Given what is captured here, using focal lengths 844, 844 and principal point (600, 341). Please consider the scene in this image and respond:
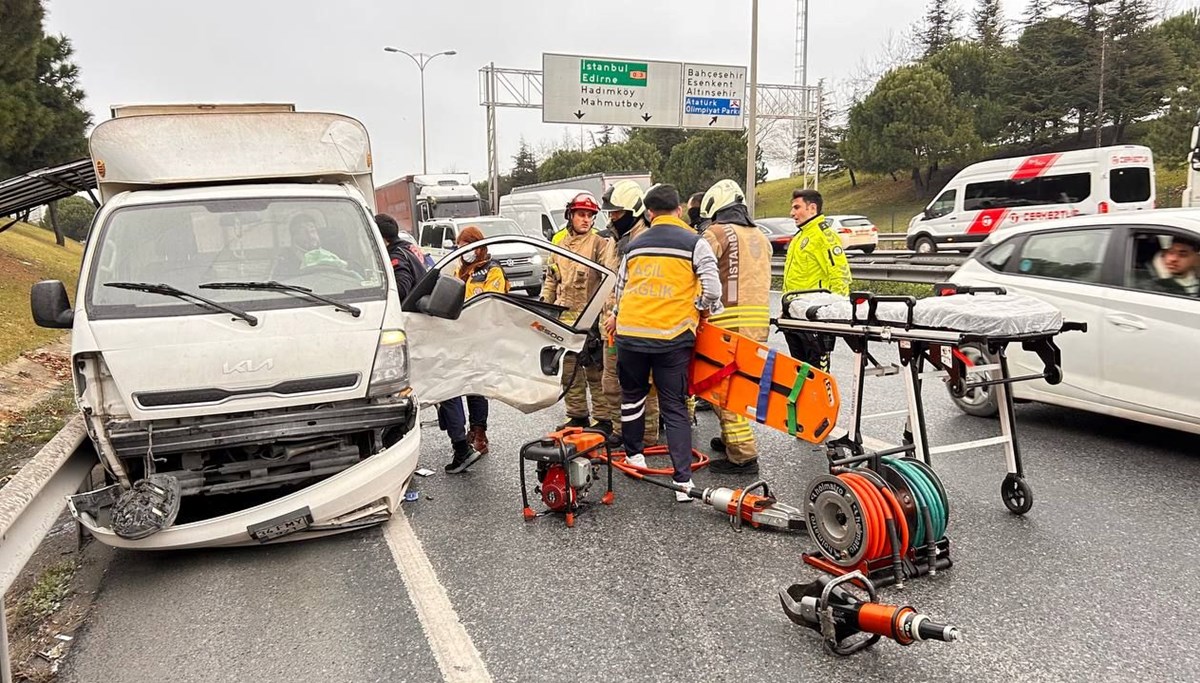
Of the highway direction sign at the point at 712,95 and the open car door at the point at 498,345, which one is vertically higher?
the highway direction sign at the point at 712,95

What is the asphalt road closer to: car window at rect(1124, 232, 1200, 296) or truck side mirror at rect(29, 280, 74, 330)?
car window at rect(1124, 232, 1200, 296)

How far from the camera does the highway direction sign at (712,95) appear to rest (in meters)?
27.1

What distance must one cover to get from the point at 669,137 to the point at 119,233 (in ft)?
216

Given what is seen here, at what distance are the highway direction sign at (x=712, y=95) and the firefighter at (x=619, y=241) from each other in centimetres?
2179

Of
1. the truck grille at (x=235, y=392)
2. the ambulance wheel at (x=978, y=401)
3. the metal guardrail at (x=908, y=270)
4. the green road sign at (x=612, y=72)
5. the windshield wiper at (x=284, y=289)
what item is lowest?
the ambulance wheel at (x=978, y=401)

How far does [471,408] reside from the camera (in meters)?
6.26

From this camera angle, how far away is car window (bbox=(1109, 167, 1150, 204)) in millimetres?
20188

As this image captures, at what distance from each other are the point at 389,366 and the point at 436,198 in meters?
21.4

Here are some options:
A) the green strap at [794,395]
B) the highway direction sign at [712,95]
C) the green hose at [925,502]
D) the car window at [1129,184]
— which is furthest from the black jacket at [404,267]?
the highway direction sign at [712,95]

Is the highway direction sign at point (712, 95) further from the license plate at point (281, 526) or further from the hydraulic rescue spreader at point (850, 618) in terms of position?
the hydraulic rescue spreader at point (850, 618)

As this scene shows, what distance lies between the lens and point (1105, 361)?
222 inches

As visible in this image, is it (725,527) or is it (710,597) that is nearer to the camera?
(710,597)

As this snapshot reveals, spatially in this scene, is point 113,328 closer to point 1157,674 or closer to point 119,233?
point 119,233

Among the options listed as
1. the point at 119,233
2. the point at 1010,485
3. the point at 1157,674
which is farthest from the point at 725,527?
the point at 119,233
